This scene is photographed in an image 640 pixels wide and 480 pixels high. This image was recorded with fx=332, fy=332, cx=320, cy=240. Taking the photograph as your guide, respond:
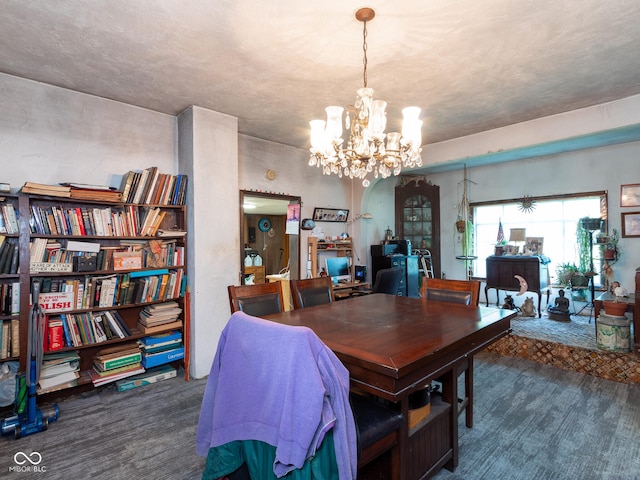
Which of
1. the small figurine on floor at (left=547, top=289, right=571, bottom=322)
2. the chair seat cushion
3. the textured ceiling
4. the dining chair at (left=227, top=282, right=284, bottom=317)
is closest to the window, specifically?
the small figurine on floor at (left=547, top=289, right=571, bottom=322)

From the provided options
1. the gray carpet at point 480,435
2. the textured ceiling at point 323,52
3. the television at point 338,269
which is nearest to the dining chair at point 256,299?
the gray carpet at point 480,435

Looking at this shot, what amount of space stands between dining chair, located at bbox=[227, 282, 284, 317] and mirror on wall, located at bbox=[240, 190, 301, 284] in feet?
5.91

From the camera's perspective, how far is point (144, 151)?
3207 millimetres

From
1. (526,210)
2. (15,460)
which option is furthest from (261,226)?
(526,210)

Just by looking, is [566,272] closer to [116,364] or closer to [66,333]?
[116,364]

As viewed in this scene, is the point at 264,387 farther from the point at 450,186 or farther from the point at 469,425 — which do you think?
the point at 450,186

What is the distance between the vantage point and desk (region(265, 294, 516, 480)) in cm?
138

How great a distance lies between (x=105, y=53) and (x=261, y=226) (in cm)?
261

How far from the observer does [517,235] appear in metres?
5.49

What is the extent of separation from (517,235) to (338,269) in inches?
122

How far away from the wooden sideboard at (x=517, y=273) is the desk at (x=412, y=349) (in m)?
2.97

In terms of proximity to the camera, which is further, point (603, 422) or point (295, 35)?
point (603, 422)

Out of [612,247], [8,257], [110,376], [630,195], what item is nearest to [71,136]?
[8,257]

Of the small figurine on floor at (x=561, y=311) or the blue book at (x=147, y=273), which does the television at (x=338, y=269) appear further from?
the small figurine on floor at (x=561, y=311)
